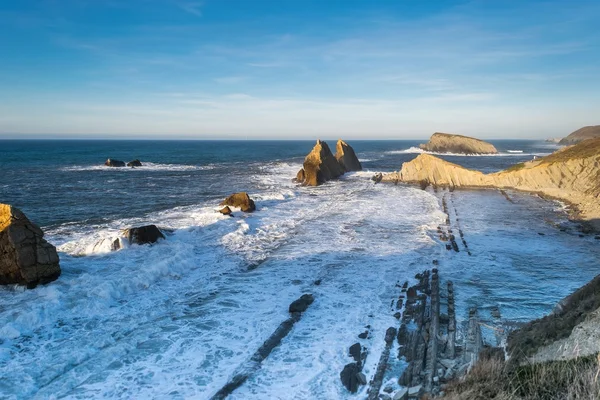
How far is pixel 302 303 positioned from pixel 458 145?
129 metres

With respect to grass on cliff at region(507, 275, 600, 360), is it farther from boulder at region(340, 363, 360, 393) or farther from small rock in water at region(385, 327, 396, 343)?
boulder at region(340, 363, 360, 393)

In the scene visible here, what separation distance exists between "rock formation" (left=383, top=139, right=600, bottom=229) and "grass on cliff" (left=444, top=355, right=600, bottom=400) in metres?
24.7

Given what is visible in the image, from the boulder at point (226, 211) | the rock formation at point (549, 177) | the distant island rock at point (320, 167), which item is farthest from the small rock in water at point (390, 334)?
the distant island rock at point (320, 167)

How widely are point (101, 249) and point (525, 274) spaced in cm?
2101

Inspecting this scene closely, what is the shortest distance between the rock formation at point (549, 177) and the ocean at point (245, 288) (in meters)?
2.54

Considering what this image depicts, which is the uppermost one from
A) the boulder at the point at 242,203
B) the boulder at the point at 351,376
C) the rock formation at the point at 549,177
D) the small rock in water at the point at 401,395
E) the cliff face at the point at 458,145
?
the cliff face at the point at 458,145

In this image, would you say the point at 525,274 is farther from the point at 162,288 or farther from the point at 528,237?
the point at 162,288

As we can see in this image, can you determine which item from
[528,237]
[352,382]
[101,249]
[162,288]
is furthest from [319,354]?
[528,237]

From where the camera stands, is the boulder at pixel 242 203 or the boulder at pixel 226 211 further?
the boulder at pixel 242 203

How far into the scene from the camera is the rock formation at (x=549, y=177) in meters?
33.5

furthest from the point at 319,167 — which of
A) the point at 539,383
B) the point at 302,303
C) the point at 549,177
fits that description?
the point at 539,383

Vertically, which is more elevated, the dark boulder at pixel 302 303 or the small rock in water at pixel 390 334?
the dark boulder at pixel 302 303

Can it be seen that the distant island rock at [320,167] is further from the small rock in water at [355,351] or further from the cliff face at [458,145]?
the cliff face at [458,145]

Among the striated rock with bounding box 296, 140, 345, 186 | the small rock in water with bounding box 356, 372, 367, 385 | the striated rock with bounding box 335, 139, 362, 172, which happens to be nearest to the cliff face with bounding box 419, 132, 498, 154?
the striated rock with bounding box 335, 139, 362, 172
